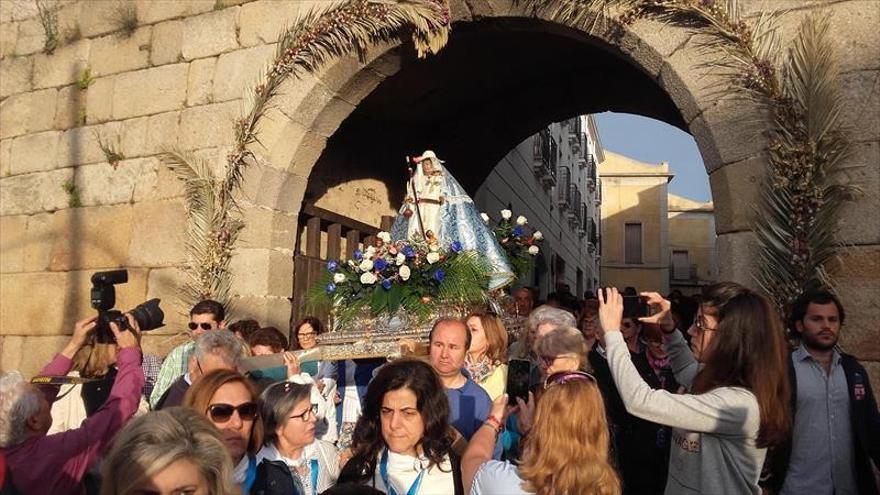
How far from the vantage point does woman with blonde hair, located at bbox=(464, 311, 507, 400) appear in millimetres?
3551

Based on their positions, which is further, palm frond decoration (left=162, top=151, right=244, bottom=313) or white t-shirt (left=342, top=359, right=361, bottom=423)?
palm frond decoration (left=162, top=151, right=244, bottom=313)

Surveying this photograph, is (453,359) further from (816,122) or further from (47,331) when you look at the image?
(47,331)

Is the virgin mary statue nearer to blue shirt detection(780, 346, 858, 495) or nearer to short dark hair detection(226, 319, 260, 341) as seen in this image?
short dark hair detection(226, 319, 260, 341)

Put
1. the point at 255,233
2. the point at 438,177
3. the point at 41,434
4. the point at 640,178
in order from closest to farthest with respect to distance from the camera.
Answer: the point at 41,434, the point at 438,177, the point at 255,233, the point at 640,178

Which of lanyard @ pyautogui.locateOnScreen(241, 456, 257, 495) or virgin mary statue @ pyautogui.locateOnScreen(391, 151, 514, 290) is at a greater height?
virgin mary statue @ pyautogui.locateOnScreen(391, 151, 514, 290)

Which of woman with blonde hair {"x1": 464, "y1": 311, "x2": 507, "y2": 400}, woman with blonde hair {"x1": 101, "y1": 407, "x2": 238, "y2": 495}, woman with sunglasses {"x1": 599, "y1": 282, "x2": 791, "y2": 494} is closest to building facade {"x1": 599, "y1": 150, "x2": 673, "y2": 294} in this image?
woman with blonde hair {"x1": 464, "y1": 311, "x2": 507, "y2": 400}

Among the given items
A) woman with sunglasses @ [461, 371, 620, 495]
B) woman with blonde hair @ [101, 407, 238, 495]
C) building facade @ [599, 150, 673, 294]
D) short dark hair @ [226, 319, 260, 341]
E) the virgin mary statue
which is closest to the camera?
woman with blonde hair @ [101, 407, 238, 495]

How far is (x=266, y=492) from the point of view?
2318 mm

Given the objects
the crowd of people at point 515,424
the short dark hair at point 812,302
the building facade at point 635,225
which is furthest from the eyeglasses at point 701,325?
the building facade at point 635,225

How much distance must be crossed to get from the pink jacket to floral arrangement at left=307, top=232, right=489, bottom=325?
1.51m

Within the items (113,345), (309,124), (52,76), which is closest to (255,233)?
(309,124)

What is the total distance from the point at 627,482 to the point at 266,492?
189 cm

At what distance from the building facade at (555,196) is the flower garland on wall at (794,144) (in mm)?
4621

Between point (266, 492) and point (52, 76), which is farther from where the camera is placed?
point (52, 76)
